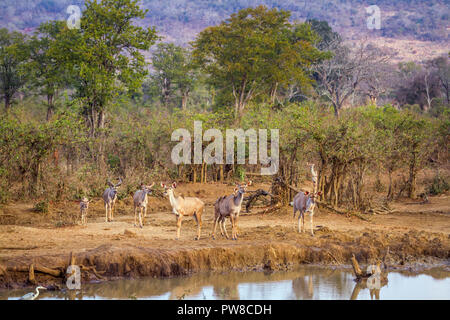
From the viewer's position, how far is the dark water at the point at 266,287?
1123 centimetres

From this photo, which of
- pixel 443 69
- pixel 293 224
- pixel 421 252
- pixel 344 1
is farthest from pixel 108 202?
pixel 344 1

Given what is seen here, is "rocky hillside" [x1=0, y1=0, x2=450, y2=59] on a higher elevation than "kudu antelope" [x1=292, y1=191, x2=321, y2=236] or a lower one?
higher

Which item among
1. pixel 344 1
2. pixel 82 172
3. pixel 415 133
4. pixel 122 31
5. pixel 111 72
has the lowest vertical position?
pixel 82 172

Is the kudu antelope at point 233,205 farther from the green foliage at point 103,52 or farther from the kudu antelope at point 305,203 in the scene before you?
the green foliage at point 103,52

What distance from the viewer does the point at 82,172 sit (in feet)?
72.5

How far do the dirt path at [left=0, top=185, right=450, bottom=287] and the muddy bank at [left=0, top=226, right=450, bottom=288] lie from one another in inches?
0.8

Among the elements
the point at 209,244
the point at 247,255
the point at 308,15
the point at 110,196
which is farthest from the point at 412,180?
the point at 308,15

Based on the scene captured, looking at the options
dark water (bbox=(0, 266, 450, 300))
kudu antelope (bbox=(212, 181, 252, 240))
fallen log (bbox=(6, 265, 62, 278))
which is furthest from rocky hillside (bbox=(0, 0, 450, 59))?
fallen log (bbox=(6, 265, 62, 278))

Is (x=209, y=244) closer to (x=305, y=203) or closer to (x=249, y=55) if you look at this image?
(x=305, y=203)

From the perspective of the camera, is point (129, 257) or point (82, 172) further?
point (82, 172)

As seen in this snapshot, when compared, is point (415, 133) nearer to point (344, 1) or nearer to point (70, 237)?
point (70, 237)

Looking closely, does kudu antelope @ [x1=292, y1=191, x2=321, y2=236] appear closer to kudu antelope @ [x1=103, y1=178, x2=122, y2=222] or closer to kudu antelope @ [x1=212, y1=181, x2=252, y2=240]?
kudu antelope @ [x1=212, y1=181, x2=252, y2=240]

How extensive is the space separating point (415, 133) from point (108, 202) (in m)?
14.2

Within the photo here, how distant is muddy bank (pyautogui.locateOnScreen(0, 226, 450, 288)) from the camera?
11.6 m
